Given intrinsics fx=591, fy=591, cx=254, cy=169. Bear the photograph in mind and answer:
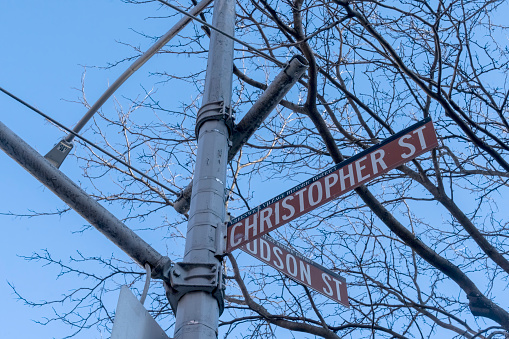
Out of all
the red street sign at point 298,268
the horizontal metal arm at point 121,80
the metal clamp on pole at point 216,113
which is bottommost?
the red street sign at point 298,268

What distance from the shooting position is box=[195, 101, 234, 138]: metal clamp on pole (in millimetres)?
3529

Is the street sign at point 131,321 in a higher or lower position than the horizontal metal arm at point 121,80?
lower

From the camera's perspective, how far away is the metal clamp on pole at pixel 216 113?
3.53 m

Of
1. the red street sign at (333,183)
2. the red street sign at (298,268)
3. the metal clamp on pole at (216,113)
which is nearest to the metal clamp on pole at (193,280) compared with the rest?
the red street sign at (333,183)

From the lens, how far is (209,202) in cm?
309

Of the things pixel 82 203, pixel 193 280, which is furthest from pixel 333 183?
pixel 82 203

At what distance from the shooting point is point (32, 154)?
9.42ft

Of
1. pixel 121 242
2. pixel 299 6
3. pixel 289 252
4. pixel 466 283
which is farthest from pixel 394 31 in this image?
pixel 121 242

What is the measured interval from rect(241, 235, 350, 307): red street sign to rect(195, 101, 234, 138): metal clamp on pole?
0.76m

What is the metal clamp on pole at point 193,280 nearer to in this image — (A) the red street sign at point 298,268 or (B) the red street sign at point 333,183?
(B) the red street sign at point 333,183

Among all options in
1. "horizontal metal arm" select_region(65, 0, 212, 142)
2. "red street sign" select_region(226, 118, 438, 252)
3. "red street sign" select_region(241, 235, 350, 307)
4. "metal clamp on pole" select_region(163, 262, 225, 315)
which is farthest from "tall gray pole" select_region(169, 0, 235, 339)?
"horizontal metal arm" select_region(65, 0, 212, 142)

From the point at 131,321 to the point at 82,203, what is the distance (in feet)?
2.37

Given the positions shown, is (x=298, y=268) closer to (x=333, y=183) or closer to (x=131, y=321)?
(x=333, y=183)

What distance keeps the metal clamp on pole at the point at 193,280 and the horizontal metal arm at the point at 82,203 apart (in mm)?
70
